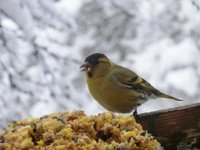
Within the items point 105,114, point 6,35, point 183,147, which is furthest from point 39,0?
point 105,114

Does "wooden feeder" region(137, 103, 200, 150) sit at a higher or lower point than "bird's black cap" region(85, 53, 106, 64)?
lower

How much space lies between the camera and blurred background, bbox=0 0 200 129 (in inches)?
266

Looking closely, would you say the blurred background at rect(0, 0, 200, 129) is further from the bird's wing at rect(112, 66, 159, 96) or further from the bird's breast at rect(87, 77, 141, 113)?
the bird's breast at rect(87, 77, 141, 113)

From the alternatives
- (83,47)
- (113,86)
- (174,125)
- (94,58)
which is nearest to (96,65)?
(94,58)

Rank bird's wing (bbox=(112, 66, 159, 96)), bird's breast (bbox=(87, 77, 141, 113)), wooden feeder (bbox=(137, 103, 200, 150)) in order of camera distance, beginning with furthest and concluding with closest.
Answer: bird's wing (bbox=(112, 66, 159, 96)), bird's breast (bbox=(87, 77, 141, 113)), wooden feeder (bbox=(137, 103, 200, 150))

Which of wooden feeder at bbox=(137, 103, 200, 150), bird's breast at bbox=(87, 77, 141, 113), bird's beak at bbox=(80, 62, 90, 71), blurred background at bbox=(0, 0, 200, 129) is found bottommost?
wooden feeder at bbox=(137, 103, 200, 150)

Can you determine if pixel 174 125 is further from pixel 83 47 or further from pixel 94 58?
pixel 83 47

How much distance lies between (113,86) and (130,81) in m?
0.13

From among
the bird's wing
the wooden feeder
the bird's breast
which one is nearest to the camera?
the wooden feeder

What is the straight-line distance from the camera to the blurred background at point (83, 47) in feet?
22.2

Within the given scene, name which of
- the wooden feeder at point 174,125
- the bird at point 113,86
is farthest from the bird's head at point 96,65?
the wooden feeder at point 174,125

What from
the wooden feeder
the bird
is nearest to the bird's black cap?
the bird

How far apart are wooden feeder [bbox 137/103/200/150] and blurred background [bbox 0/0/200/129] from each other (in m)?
2.67

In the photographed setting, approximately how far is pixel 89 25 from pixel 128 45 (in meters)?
0.40
